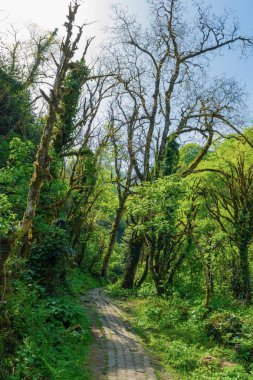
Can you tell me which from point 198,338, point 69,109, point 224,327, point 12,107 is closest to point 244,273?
point 224,327

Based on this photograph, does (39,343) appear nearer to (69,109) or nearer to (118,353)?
(118,353)

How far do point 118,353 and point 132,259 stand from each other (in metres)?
11.5

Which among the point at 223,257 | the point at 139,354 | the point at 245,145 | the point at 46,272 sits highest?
the point at 245,145

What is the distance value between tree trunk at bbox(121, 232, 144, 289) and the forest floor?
676cm

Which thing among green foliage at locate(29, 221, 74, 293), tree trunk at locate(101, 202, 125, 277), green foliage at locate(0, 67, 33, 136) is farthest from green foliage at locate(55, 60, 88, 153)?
tree trunk at locate(101, 202, 125, 277)

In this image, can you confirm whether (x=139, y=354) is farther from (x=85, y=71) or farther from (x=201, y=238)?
(x=85, y=71)

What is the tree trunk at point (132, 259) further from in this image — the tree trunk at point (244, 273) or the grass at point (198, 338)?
the tree trunk at point (244, 273)

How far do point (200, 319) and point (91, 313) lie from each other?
14.5ft

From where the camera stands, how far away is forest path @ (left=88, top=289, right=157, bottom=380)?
325 inches

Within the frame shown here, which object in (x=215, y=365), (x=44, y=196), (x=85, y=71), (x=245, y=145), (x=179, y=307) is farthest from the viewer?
(x=85, y=71)

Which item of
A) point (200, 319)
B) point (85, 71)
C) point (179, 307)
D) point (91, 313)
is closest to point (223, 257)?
point (179, 307)

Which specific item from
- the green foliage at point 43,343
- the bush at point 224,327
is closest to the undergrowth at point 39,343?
the green foliage at point 43,343

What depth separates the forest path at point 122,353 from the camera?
325 inches

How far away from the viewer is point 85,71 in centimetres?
2220
